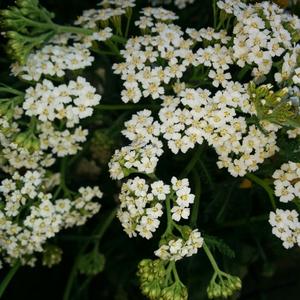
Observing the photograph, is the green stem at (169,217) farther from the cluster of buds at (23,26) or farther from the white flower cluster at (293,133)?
the cluster of buds at (23,26)

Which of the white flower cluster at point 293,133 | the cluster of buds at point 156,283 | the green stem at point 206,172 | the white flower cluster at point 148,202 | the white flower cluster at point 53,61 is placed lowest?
the cluster of buds at point 156,283

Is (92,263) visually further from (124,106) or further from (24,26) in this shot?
(24,26)

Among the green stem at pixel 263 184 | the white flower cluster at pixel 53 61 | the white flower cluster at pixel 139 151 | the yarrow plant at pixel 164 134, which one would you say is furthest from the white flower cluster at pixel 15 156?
the green stem at pixel 263 184

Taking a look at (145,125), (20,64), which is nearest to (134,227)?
(145,125)

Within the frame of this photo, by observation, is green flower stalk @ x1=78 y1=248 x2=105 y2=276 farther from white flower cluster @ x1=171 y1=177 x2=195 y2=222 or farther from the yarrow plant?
white flower cluster @ x1=171 y1=177 x2=195 y2=222

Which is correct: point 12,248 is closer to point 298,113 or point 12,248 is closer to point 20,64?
point 20,64

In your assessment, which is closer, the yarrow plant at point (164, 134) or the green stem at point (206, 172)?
the yarrow plant at point (164, 134)

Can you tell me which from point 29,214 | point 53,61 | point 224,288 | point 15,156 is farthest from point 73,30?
point 224,288
